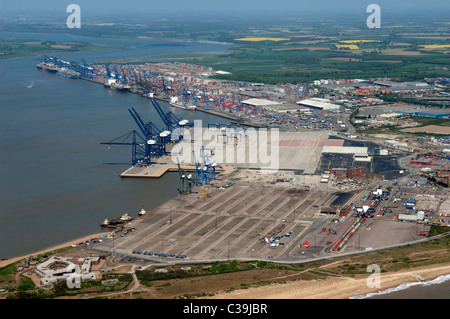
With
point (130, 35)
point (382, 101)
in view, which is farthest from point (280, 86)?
point (130, 35)

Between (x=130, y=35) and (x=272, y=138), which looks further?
(x=130, y=35)

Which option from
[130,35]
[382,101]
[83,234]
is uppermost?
[130,35]

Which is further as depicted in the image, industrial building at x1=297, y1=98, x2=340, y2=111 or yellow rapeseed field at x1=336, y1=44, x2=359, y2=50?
yellow rapeseed field at x1=336, y1=44, x2=359, y2=50

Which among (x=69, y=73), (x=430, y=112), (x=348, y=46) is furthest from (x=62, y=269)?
(x=348, y=46)

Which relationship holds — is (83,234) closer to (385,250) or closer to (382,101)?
(385,250)

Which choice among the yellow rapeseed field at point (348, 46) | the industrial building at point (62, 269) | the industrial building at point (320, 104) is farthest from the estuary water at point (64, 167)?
the yellow rapeseed field at point (348, 46)

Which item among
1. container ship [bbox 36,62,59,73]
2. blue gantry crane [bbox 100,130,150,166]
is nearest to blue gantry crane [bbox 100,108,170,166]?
blue gantry crane [bbox 100,130,150,166]

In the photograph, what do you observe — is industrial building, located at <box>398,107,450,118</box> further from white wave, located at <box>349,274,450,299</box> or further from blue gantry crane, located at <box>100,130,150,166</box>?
white wave, located at <box>349,274,450,299</box>
